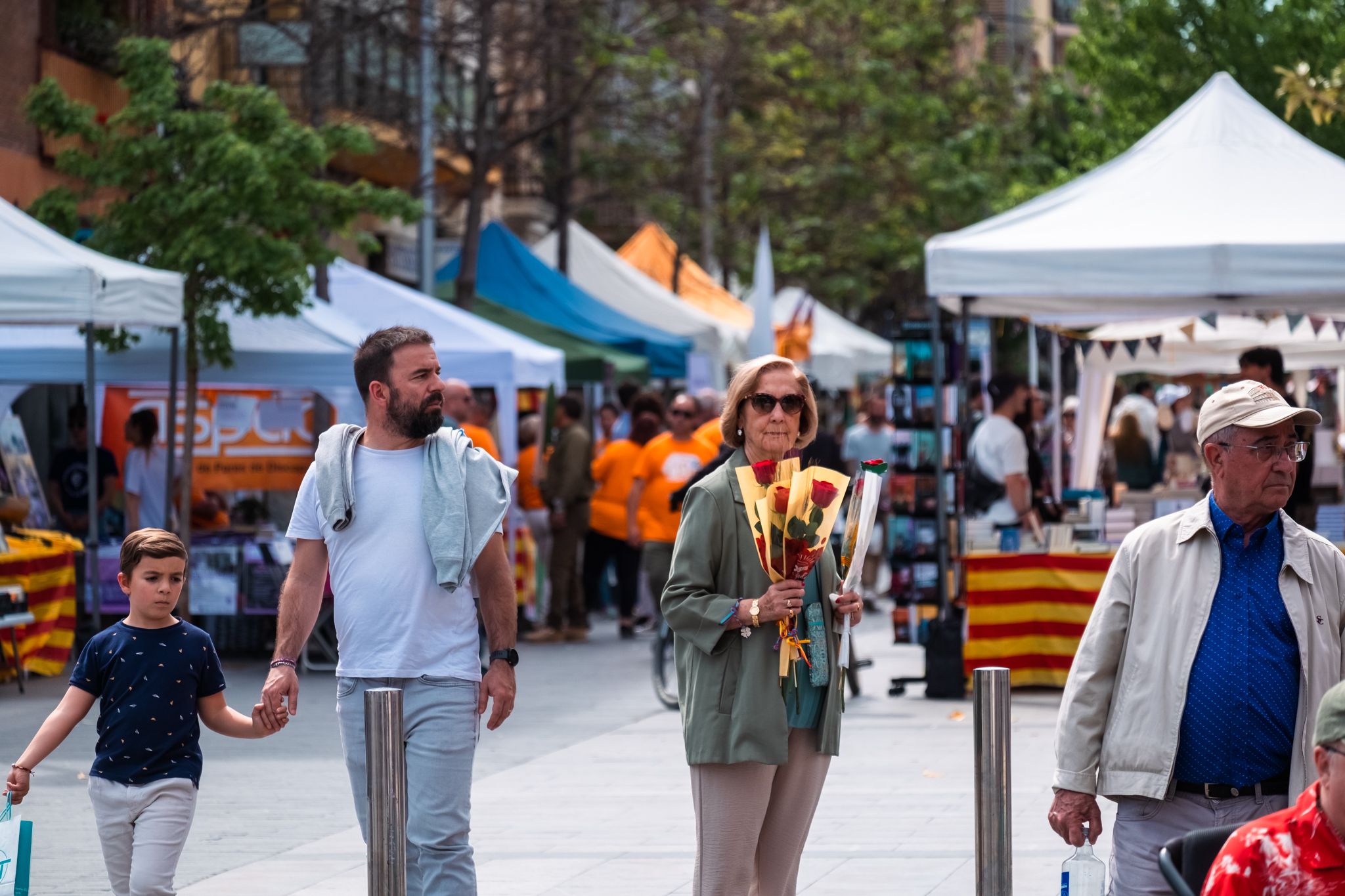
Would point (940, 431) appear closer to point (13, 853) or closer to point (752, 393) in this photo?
point (752, 393)

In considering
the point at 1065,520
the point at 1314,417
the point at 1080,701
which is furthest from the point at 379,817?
the point at 1065,520

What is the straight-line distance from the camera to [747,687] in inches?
196

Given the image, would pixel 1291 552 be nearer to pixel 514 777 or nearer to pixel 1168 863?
pixel 1168 863

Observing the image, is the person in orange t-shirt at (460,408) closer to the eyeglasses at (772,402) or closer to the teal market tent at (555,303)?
the eyeglasses at (772,402)

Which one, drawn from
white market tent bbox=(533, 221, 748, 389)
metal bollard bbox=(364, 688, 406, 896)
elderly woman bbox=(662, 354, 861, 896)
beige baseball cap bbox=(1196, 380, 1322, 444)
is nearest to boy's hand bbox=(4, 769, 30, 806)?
metal bollard bbox=(364, 688, 406, 896)

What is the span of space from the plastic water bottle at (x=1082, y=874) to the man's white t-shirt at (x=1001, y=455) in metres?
7.65

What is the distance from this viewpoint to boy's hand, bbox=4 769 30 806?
529 centimetres

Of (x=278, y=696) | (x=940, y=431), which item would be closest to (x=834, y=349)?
(x=940, y=431)

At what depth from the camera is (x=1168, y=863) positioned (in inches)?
143

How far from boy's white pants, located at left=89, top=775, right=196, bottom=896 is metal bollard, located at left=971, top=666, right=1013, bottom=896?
213 centimetres

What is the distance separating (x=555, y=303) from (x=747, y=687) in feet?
60.6

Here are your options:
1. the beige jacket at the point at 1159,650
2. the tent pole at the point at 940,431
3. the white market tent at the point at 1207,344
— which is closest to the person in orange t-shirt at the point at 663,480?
the tent pole at the point at 940,431

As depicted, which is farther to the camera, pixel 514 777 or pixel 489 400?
pixel 489 400

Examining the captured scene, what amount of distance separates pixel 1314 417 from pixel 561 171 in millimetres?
22647
